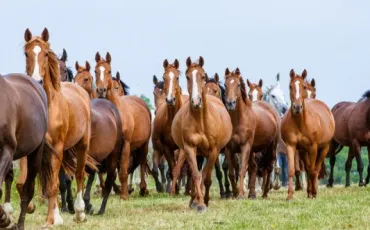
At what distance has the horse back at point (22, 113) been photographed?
828 cm

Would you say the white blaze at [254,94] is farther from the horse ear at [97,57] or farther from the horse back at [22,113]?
the horse back at [22,113]

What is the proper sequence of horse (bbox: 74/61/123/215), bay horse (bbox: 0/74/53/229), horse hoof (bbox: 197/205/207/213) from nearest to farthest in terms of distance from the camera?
bay horse (bbox: 0/74/53/229) < horse hoof (bbox: 197/205/207/213) < horse (bbox: 74/61/123/215)

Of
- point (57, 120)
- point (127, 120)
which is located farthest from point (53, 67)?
point (127, 120)

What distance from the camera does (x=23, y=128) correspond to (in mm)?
8867

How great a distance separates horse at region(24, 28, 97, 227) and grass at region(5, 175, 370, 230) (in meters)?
0.42

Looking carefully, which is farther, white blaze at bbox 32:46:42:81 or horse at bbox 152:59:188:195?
horse at bbox 152:59:188:195

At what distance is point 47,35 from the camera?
11.2m

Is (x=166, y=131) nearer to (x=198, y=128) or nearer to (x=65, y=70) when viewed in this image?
(x=65, y=70)

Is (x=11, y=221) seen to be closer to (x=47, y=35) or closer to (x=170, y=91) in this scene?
(x=47, y=35)

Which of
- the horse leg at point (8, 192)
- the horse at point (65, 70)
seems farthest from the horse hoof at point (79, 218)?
the horse at point (65, 70)

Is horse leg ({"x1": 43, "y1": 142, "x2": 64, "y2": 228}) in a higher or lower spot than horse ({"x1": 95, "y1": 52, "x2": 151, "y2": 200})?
lower

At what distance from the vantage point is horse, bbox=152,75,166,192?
19188 mm

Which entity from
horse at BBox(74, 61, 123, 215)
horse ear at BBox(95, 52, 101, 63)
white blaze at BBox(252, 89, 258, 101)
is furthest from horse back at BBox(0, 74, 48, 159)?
white blaze at BBox(252, 89, 258, 101)

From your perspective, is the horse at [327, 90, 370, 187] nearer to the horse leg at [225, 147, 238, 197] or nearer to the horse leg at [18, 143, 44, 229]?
the horse leg at [225, 147, 238, 197]
